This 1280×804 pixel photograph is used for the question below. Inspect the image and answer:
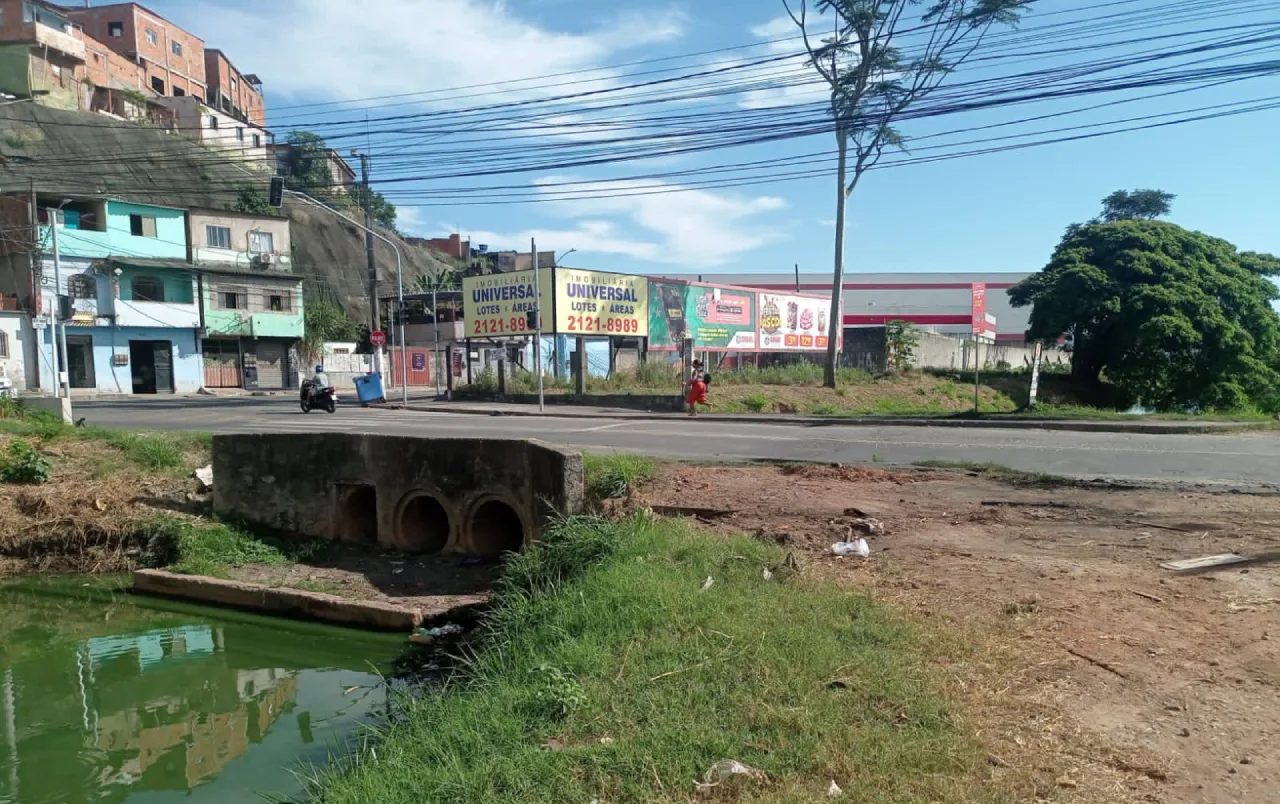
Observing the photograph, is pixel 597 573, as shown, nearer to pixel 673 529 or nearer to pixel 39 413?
pixel 673 529

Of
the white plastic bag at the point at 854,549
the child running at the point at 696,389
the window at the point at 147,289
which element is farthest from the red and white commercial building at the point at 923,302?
the white plastic bag at the point at 854,549

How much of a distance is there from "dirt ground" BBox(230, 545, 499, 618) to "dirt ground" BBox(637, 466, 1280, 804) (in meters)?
2.60

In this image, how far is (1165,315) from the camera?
25.9m

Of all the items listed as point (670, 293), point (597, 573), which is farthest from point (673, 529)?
point (670, 293)

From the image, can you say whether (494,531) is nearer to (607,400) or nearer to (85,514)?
(85,514)

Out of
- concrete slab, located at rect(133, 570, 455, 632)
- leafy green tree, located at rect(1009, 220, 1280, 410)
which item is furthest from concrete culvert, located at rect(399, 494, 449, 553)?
leafy green tree, located at rect(1009, 220, 1280, 410)

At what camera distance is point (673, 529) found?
757cm

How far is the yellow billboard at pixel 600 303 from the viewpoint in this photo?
27562mm

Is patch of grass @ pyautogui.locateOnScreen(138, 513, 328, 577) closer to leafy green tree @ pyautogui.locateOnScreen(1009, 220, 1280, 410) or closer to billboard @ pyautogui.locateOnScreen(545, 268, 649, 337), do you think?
billboard @ pyautogui.locateOnScreen(545, 268, 649, 337)

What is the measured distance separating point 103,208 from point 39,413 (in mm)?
24379

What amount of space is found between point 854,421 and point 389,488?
Answer: 1313 cm

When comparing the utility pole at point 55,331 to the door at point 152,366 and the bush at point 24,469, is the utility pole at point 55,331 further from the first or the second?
the door at point 152,366

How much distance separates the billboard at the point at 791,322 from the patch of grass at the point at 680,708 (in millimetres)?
30239

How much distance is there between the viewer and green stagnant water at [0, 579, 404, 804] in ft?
19.8
